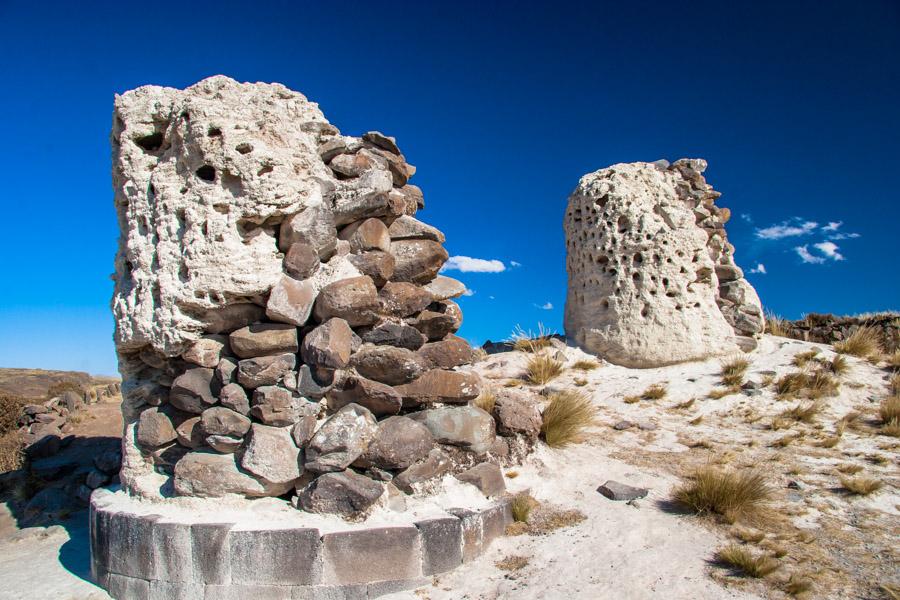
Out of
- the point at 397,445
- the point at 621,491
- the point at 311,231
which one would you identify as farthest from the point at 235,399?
the point at 621,491

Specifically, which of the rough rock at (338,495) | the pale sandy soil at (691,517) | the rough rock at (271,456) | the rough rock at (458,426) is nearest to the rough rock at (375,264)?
the rough rock at (458,426)

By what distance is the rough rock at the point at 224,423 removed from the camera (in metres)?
3.86

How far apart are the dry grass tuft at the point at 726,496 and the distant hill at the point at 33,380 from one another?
14.5m

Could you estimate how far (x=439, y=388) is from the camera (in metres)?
4.37

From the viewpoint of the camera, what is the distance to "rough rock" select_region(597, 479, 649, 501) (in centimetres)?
436

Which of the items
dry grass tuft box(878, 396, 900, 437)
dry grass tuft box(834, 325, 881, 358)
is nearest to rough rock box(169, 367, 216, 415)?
dry grass tuft box(878, 396, 900, 437)

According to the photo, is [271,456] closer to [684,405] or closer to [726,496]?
[726,496]

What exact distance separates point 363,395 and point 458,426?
0.79 m

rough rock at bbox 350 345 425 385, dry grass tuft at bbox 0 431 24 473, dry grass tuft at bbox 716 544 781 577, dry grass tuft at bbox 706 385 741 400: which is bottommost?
dry grass tuft at bbox 716 544 781 577

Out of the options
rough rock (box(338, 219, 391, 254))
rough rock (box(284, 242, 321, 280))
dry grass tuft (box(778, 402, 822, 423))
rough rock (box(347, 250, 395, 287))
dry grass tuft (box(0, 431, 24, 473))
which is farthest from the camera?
dry grass tuft (box(0, 431, 24, 473))

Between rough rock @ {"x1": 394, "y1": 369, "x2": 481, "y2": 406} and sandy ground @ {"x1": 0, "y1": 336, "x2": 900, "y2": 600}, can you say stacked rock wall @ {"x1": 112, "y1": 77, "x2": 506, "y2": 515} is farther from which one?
sandy ground @ {"x1": 0, "y1": 336, "x2": 900, "y2": 600}

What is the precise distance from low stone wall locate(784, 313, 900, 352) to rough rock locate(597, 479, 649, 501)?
26.9 feet

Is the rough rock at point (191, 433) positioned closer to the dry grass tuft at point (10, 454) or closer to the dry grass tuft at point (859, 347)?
Result: the dry grass tuft at point (10, 454)

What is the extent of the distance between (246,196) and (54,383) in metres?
15.3
